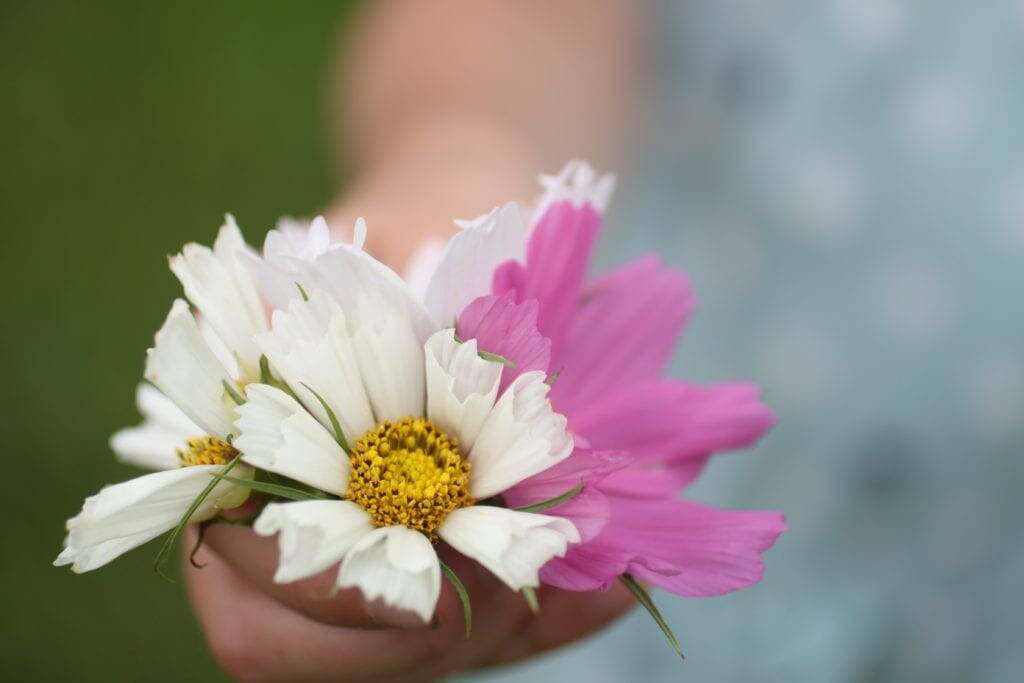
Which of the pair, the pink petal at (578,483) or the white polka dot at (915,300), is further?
the white polka dot at (915,300)

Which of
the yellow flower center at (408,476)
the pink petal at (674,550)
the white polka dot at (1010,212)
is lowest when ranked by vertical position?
the pink petal at (674,550)

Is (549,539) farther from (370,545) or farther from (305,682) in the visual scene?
(305,682)

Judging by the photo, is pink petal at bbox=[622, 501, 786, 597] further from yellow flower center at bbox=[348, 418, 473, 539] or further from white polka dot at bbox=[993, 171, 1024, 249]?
white polka dot at bbox=[993, 171, 1024, 249]

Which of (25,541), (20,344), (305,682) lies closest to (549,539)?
(305,682)

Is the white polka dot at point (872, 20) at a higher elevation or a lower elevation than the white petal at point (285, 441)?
higher

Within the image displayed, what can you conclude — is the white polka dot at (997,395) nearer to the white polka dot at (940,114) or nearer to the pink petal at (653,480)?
the white polka dot at (940,114)

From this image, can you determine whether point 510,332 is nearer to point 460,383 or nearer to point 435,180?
point 460,383

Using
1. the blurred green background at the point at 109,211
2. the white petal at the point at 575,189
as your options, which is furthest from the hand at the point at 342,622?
the blurred green background at the point at 109,211
